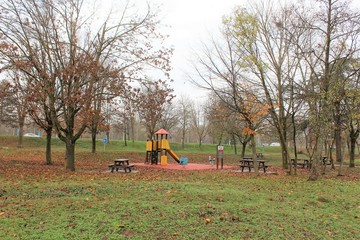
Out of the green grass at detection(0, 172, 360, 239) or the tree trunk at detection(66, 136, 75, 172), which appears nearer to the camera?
the green grass at detection(0, 172, 360, 239)

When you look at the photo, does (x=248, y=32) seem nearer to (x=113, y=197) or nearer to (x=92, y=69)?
(x=92, y=69)

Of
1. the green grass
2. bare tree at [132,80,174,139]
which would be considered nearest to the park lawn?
the green grass

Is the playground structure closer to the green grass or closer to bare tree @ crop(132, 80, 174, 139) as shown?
bare tree @ crop(132, 80, 174, 139)

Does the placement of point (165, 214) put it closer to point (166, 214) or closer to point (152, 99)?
point (166, 214)

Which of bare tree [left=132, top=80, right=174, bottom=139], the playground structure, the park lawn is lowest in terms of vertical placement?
the park lawn

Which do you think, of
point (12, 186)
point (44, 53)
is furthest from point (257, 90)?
point (12, 186)

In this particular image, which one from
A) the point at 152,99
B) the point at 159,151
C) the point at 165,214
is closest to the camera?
the point at 165,214

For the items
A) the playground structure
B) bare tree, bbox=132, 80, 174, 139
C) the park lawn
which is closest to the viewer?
the park lawn

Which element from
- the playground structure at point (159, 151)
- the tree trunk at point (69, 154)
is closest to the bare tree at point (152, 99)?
the tree trunk at point (69, 154)

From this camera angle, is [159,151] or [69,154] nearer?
[69,154]

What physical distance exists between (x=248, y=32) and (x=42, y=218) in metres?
10.3

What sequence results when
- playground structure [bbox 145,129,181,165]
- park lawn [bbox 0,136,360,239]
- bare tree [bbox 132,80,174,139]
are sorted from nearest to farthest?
park lawn [bbox 0,136,360,239]
bare tree [bbox 132,80,174,139]
playground structure [bbox 145,129,181,165]

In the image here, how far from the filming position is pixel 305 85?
12.8m

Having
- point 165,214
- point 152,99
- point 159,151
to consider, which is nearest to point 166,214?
point 165,214
